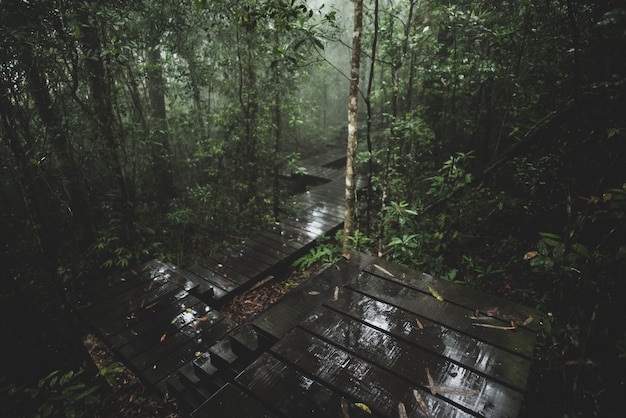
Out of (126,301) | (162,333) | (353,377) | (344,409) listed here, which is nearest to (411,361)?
(353,377)

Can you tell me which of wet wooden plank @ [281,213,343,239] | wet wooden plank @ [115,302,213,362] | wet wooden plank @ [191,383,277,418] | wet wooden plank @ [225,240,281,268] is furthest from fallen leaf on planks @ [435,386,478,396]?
wet wooden plank @ [281,213,343,239]

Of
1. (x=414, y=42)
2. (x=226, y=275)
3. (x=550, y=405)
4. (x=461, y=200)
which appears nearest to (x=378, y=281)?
(x=550, y=405)

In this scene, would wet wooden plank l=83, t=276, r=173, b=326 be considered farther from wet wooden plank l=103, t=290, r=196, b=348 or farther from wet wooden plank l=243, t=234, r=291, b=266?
wet wooden plank l=243, t=234, r=291, b=266

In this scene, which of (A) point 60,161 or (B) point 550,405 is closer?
(B) point 550,405

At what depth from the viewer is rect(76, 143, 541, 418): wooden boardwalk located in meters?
1.93

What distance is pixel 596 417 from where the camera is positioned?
8.16ft

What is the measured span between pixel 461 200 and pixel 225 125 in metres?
5.38

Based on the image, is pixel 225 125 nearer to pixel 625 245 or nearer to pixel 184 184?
pixel 184 184

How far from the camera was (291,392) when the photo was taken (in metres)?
1.99

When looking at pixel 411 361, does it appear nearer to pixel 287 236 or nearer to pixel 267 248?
pixel 267 248

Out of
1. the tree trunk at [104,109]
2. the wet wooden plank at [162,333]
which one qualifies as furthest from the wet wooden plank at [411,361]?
the tree trunk at [104,109]

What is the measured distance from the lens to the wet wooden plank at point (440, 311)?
2.31 m

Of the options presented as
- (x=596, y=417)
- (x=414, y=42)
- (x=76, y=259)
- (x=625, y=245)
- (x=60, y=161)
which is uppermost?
(x=414, y=42)

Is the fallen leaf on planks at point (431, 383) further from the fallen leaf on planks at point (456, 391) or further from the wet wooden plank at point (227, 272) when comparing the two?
the wet wooden plank at point (227, 272)
